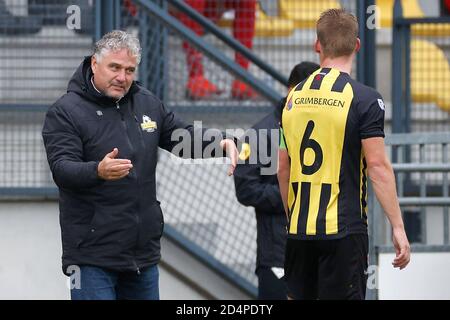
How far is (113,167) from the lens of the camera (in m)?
5.49

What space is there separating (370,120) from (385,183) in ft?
1.04

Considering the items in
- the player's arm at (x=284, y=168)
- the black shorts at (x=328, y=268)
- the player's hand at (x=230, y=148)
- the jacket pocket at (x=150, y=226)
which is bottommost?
the black shorts at (x=328, y=268)

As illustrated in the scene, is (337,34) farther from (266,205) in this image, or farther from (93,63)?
(266,205)

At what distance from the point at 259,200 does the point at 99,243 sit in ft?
5.24

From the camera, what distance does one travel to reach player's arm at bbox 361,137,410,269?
563 cm

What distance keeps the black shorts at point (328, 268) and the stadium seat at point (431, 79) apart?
3.76m

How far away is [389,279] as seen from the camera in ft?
24.3

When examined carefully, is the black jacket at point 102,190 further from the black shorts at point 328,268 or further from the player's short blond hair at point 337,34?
the player's short blond hair at point 337,34

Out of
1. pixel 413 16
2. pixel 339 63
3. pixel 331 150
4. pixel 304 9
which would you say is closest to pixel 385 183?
pixel 331 150

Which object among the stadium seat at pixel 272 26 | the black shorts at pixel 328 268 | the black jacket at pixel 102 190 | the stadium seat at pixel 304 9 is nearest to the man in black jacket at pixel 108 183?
the black jacket at pixel 102 190

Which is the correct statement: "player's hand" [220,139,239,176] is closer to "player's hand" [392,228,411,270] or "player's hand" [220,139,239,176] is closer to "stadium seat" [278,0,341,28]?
"player's hand" [392,228,411,270]

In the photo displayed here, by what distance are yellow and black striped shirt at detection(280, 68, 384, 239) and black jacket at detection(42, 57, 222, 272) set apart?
0.79 metres

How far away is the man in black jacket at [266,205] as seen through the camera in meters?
7.23

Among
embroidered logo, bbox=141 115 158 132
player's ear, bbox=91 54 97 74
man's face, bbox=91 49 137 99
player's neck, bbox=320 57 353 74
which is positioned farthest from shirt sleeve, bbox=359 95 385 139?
player's ear, bbox=91 54 97 74
